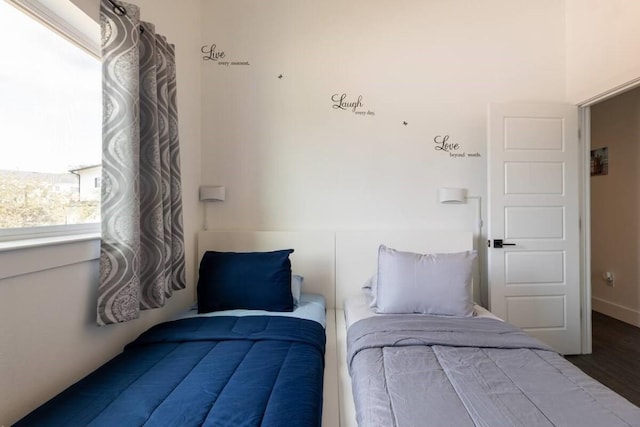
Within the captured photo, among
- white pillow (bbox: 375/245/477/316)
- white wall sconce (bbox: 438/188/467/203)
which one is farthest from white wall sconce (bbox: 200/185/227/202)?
white wall sconce (bbox: 438/188/467/203)

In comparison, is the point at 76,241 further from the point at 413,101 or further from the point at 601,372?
the point at 601,372

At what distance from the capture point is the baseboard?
3111 mm

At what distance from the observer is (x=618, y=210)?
11.0 ft

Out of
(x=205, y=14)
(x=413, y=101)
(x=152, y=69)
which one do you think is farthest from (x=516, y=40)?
(x=152, y=69)

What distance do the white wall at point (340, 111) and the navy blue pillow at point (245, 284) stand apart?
1.74 ft

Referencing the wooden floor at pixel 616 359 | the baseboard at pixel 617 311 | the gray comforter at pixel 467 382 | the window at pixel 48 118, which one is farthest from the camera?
the baseboard at pixel 617 311

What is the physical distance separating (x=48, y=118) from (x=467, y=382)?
2.04m

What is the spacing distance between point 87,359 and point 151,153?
1.03 m

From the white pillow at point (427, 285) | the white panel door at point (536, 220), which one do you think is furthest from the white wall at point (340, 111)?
the white pillow at point (427, 285)

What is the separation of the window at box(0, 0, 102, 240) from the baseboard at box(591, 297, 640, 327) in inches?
183

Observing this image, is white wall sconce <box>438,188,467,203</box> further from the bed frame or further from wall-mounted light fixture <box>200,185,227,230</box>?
wall-mounted light fixture <box>200,185,227,230</box>

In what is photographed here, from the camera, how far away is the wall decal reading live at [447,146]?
2541 mm

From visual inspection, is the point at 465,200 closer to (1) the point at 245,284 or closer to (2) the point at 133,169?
(1) the point at 245,284

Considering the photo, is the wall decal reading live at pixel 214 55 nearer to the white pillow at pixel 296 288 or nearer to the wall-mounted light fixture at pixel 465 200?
the white pillow at pixel 296 288
